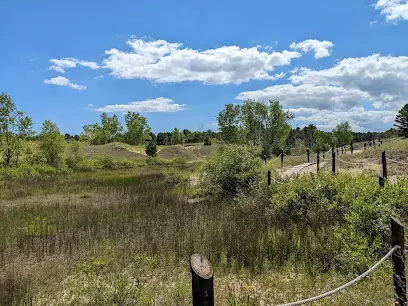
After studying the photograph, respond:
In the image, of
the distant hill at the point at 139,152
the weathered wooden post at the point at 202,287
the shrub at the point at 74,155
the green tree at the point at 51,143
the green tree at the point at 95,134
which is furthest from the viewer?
the green tree at the point at 95,134

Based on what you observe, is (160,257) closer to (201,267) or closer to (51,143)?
A: (201,267)

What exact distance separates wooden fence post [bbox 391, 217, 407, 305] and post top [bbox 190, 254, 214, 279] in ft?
7.58

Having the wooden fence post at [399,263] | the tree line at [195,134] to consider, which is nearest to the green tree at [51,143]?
the tree line at [195,134]

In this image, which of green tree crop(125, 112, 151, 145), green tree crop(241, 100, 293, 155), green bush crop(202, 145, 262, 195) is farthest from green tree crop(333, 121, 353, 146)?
Result: green bush crop(202, 145, 262, 195)

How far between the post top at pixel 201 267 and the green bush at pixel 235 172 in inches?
392

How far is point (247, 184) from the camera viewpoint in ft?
41.3

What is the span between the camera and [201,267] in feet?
6.97

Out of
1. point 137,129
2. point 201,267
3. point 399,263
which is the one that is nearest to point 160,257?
point 399,263

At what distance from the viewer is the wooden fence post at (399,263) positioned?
3.36 meters

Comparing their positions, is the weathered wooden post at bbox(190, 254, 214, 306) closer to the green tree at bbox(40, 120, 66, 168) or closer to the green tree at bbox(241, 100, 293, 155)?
the green tree at bbox(40, 120, 66, 168)

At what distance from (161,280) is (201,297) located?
3279mm

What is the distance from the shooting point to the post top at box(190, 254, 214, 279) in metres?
2.03

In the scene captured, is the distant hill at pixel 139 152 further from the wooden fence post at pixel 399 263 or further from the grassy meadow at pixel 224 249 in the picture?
the wooden fence post at pixel 399 263

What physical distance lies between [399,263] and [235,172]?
966cm
